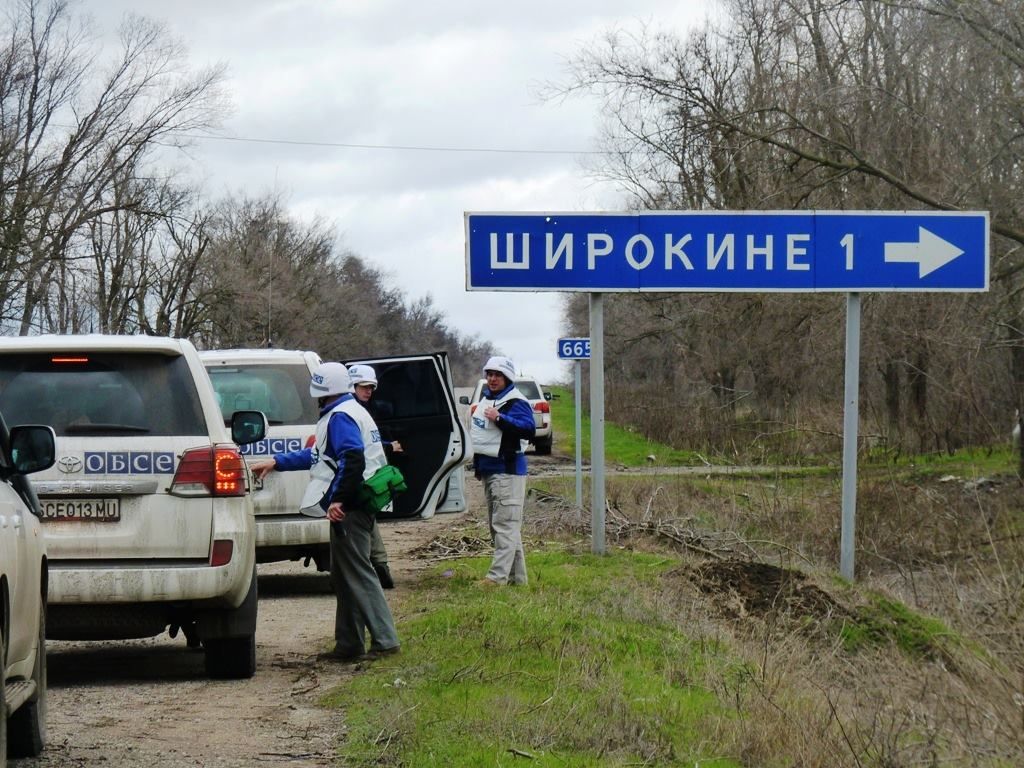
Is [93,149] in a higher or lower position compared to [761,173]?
higher

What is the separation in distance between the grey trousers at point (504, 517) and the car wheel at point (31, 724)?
229 inches

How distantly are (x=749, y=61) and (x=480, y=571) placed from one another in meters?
15.2

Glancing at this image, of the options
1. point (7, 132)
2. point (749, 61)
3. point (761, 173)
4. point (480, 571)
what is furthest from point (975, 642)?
point (7, 132)

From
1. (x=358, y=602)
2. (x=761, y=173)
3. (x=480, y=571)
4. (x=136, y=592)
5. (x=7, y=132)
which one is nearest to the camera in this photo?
(x=136, y=592)

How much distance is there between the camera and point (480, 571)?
13820 mm

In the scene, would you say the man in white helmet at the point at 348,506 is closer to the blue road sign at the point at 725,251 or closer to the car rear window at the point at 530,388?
the blue road sign at the point at 725,251

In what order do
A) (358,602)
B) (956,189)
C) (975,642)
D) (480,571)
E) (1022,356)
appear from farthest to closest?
(1022,356) → (956,189) → (480,571) → (358,602) → (975,642)

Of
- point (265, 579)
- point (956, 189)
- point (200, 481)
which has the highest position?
point (956, 189)

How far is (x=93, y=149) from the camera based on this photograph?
37.0 metres

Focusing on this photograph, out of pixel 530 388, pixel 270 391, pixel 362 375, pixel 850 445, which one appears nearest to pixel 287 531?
pixel 270 391

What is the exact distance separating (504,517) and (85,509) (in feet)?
15.0

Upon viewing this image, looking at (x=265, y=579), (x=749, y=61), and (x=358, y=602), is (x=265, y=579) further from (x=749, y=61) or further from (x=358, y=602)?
(x=749, y=61)

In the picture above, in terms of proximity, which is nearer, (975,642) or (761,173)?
(975,642)

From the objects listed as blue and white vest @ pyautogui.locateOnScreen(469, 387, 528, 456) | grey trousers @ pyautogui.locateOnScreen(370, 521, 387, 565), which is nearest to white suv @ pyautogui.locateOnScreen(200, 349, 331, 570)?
grey trousers @ pyautogui.locateOnScreen(370, 521, 387, 565)
